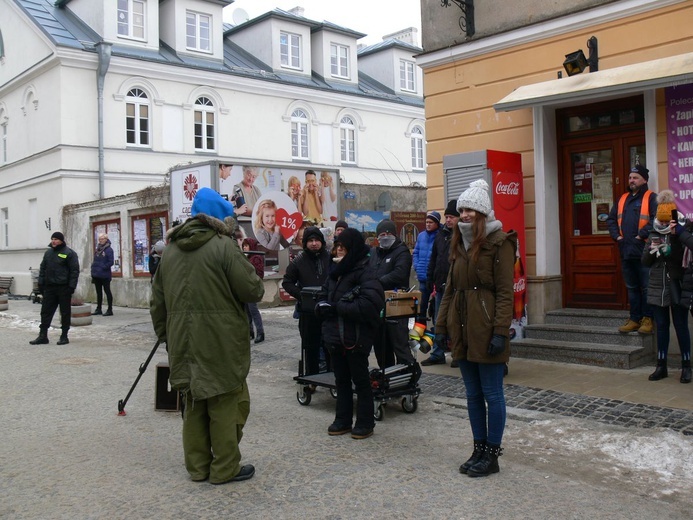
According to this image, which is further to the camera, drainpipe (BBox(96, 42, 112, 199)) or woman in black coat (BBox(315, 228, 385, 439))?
drainpipe (BBox(96, 42, 112, 199))

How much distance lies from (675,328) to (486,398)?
11.5ft

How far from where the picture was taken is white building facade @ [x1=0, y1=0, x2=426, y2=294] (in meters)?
22.3

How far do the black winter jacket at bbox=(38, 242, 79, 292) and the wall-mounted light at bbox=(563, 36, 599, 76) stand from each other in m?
8.21

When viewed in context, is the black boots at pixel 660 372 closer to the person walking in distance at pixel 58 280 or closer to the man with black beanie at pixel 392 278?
the man with black beanie at pixel 392 278

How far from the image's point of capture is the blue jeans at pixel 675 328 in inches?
282

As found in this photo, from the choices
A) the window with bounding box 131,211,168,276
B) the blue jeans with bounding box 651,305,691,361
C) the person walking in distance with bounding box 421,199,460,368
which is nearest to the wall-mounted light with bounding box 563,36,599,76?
the person walking in distance with bounding box 421,199,460,368

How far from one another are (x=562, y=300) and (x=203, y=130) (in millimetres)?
18162

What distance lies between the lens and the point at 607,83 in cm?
784

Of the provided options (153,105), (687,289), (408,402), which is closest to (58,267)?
(408,402)

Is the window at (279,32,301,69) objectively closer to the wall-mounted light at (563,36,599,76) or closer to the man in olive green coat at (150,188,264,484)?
the wall-mounted light at (563,36,599,76)

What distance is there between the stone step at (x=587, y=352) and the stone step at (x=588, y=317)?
376 millimetres

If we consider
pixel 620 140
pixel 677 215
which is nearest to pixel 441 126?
pixel 620 140

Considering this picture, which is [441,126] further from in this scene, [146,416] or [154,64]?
[154,64]

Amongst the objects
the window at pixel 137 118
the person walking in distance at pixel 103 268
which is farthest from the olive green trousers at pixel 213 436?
the window at pixel 137 118
